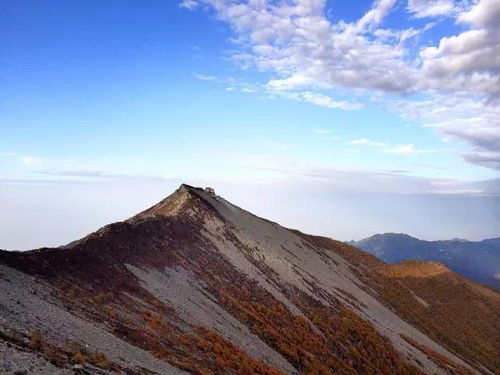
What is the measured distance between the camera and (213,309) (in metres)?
46.9

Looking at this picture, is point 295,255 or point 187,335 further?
point 295,255

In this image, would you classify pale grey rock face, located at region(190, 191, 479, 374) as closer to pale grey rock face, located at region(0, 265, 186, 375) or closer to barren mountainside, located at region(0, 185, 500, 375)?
barren mountainside, located at region(0, 185, 500, 375)

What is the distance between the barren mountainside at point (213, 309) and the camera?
27.7 m

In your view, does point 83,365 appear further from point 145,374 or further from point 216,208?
point 216,208

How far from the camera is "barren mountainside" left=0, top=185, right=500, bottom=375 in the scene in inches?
1089

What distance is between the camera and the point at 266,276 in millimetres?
66500

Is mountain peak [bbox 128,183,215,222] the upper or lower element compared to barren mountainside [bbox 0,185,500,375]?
upper

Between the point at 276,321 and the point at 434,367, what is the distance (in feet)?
95.4

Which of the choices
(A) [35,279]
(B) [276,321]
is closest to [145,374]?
(A) [35,279]

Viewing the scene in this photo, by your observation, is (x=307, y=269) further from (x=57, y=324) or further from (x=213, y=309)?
(x=57, y=324)

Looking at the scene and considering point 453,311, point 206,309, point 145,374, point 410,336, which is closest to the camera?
point 145,374

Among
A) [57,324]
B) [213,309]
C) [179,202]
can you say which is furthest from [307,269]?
[57,324]

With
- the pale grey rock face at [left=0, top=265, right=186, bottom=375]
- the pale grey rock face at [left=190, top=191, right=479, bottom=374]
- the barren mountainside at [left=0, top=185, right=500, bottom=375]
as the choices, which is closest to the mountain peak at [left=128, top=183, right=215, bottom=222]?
the barren mountainside at [left=0, top=185, right=500, bottom=375]

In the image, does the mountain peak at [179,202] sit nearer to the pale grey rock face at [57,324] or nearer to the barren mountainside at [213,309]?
the barren mountainside at [213,309]
